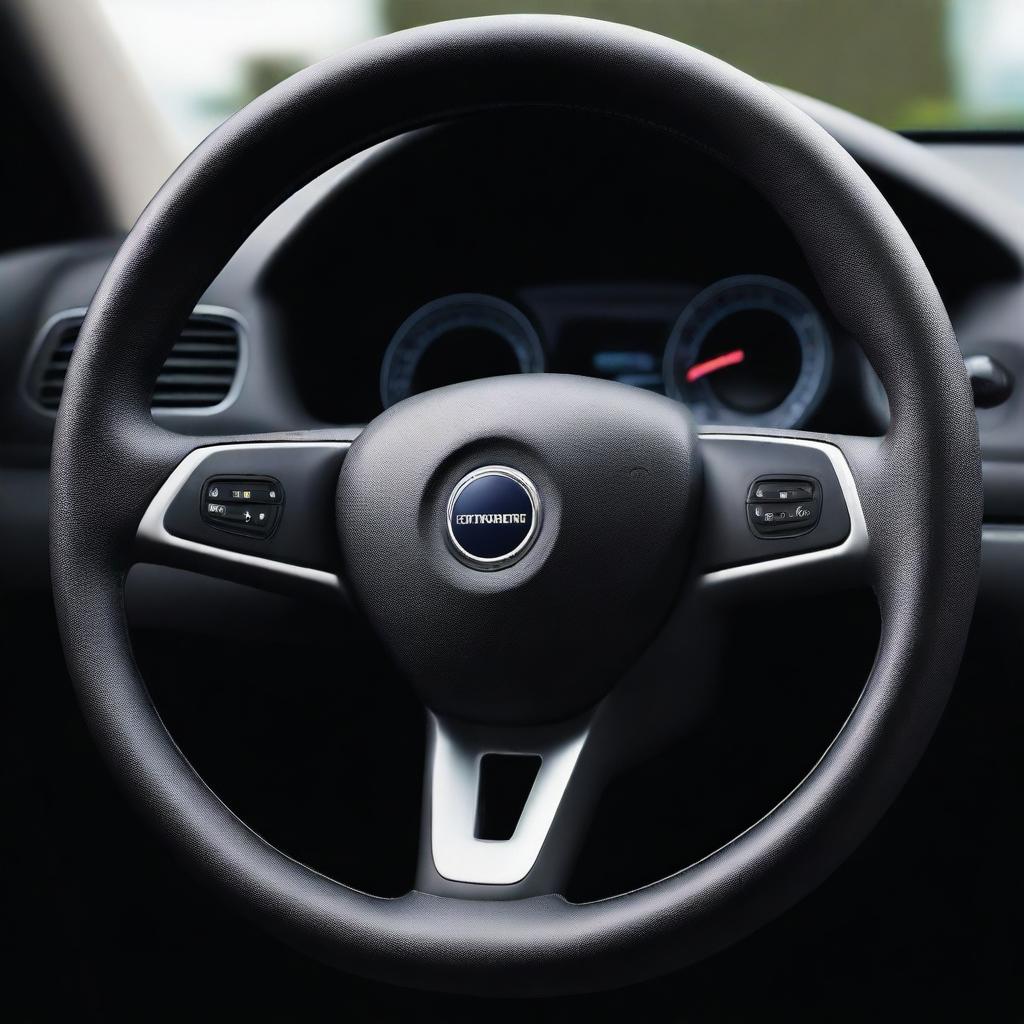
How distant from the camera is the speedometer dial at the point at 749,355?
3.87ft

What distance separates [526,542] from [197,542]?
0.23 m

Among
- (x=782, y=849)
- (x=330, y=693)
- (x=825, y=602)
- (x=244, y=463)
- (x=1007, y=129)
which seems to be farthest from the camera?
(x=1007, y=129)

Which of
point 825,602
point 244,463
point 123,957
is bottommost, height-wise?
point 123,957

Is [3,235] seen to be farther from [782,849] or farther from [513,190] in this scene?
[782,849]

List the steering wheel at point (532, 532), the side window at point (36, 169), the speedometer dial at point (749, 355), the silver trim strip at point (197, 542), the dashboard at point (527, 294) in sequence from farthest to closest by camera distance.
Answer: the side window at point (36, 169) < the speedometer dial at point (749, 355) < the dashboard at point (527, 294) < the silver trim strip at point (197, 542) < the steering wheel at point (532, 532)

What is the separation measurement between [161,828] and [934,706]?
0.48 m

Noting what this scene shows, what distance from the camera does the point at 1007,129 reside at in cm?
126

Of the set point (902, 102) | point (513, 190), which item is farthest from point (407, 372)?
point (902, 102)

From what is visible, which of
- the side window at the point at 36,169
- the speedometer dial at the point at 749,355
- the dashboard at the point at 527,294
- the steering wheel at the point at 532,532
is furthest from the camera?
the side window at the point at 36,169

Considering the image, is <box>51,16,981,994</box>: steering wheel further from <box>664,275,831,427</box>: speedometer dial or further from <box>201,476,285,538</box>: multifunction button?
<box>664,275,831,427</box>: speedometer dial

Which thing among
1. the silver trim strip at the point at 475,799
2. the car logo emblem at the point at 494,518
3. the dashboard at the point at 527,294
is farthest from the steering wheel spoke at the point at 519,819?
the dashboard at the point at 527,294

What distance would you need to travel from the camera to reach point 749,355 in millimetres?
1209

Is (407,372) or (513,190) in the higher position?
(513,190)

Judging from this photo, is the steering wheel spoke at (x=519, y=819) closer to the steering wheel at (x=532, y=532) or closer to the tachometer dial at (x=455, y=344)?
the steering wheel at (x=532, y=532)
